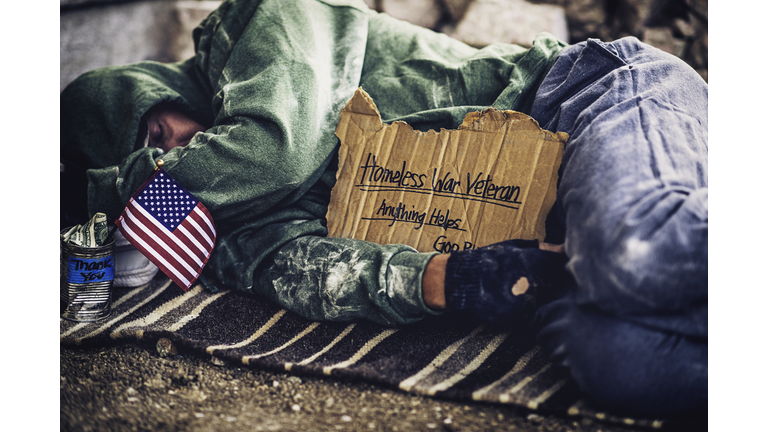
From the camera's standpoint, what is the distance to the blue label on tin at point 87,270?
125cm

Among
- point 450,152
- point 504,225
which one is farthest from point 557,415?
point 450,152

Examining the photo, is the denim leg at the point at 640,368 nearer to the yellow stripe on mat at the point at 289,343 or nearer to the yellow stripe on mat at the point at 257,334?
the yellow stripe on mat at the point at 289,343

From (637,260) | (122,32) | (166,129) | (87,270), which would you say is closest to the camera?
(637,260)

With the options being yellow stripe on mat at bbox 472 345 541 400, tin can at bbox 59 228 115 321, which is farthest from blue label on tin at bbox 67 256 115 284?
yellow stripe on mat at bbox 472 345 541 400

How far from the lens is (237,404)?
1.01 metres

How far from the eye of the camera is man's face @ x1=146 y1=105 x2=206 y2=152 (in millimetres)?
1562

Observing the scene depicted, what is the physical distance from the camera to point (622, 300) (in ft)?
2.78

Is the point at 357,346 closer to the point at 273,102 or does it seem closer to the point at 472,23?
the point at 273,102

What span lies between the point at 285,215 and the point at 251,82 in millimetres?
391

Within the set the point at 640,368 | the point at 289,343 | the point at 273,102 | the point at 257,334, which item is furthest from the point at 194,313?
the point at 640,368

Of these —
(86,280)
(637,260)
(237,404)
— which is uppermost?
(637,260)

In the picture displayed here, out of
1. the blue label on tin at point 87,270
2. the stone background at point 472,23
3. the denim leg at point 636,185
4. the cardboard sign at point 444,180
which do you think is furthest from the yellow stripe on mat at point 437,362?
the stone background at point 472,23

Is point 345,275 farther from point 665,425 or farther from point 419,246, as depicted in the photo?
point 665,425

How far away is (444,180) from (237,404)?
75cm
